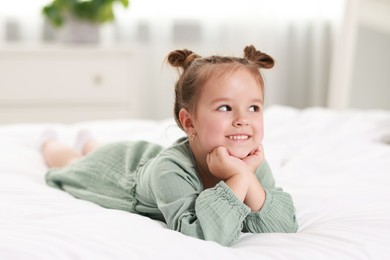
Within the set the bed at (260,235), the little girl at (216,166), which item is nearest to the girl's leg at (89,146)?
the bed at (260,235)

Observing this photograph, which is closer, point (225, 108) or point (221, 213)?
point (221, 213)

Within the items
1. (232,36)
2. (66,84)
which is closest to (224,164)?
(66,84)

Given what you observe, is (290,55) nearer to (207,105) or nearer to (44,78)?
(44,78)

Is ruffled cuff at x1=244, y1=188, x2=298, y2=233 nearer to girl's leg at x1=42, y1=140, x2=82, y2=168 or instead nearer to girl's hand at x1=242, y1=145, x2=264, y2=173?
girl's hand at x1=242, y1=145, x2=264, y2=173

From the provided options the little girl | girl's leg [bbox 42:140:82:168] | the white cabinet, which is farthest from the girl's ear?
the white cabinet

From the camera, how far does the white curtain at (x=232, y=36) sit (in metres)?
3.87

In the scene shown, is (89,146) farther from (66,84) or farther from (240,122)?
(66,84)

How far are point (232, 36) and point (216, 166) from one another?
9.47 feet

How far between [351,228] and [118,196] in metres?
0.53

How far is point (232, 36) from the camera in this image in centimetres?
400

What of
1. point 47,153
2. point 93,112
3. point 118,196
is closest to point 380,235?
point 118,196

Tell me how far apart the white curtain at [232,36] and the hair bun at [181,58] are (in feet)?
8.22

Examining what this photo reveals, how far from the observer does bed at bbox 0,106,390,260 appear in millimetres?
997

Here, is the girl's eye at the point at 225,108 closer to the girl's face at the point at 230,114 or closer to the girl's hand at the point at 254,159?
the girl's face at the point at 230,114
